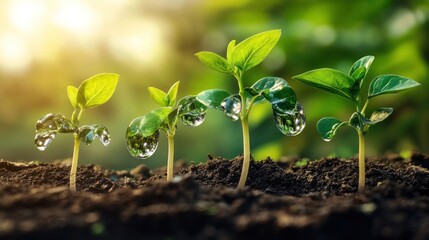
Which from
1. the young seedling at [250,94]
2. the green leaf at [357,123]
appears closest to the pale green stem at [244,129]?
the young seedling at [250,94]

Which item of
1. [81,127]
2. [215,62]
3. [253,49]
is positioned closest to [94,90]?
[81,127]

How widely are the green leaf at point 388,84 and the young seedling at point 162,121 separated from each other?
529 millimetres

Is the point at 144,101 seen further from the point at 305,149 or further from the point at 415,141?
the point at 415,141

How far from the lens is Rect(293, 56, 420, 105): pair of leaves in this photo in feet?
5.79

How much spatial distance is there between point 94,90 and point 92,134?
0.14 metres

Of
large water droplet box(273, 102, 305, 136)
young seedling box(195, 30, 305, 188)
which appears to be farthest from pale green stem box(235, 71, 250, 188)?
large water droplet box(273, 102, 305, 136)

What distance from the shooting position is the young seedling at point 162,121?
5.82 ft

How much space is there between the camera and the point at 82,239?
1209mm

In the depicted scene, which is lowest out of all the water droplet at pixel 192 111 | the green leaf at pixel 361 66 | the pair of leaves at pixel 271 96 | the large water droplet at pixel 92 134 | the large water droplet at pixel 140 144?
the large water droplet at pixel 140 144

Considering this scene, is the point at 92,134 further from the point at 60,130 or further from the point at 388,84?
the point at 388,84

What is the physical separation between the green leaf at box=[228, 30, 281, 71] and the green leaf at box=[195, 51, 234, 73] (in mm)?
21

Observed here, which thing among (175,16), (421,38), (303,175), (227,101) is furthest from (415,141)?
(227,101)

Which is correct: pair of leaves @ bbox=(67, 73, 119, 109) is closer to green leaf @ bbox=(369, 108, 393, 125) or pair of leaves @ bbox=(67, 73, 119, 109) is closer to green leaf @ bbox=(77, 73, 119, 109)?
green leaf @ bbox=(77, 73, 119, 109)

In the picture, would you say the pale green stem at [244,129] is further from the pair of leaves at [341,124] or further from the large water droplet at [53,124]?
the large water droplet at [53,124]
